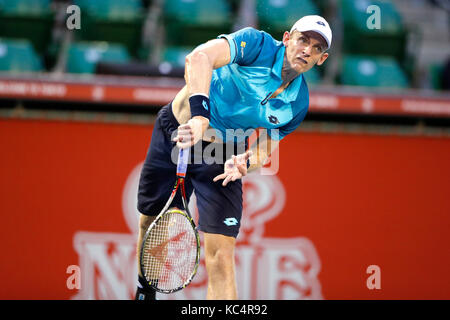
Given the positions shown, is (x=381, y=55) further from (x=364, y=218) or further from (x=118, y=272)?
(x=118, y=272)

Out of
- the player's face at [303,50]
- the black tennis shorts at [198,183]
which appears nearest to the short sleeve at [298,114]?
the black tennis shorts at [198,183]

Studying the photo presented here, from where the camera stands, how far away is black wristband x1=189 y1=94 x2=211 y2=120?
261 cm

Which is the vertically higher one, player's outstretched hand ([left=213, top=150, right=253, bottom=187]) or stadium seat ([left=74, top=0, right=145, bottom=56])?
stadium seat ([left=74, top=0, right=145, bottom=56])

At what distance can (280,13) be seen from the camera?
598 cm

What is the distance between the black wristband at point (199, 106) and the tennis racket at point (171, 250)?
47 centimetres

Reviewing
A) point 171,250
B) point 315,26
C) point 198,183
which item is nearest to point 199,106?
point 315,26

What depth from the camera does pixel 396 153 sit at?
4.85m

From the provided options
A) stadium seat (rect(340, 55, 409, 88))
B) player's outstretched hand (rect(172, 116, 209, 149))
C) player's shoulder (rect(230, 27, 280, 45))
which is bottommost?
player's outstretched hand (rect(172, 116, 209, 149))

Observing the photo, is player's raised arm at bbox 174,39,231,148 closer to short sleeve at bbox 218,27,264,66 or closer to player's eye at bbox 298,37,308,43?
short sleeve at bbox 218,27,264,66

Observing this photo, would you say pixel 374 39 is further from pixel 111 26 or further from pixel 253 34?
pixel 253 34

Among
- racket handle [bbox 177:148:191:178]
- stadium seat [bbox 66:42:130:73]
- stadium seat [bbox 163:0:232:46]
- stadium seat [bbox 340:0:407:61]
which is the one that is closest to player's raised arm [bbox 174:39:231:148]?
racket handle [bbox 177:148:191:178]

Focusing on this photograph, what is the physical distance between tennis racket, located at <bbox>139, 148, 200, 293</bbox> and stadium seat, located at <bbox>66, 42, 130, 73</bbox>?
274cm

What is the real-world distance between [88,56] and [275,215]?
240 cm

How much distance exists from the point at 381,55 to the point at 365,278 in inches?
105
